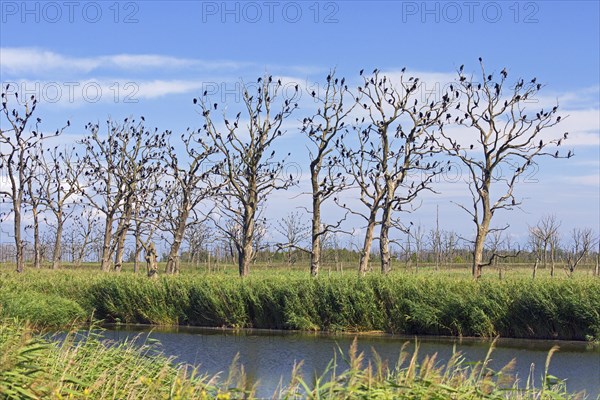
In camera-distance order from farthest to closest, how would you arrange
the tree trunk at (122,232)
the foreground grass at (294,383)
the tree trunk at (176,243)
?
the tree trunk at (122,232) < the tree trunk at (176,243) < the foreground grass at (294,383)

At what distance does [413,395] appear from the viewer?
6422mm

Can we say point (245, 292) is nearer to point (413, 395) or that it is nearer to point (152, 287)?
point (152, 287)

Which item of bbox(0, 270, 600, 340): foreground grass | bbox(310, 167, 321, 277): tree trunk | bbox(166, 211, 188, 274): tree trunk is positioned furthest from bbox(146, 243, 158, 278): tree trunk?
bbox(310, 167, 321, 277): tree trunk

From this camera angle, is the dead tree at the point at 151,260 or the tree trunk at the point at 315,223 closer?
A: the dead tree at the point at 151,260

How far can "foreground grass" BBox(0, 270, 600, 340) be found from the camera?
1958 centimetres

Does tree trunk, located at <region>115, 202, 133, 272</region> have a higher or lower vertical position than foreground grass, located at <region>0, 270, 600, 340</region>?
higher

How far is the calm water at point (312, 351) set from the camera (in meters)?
14.6

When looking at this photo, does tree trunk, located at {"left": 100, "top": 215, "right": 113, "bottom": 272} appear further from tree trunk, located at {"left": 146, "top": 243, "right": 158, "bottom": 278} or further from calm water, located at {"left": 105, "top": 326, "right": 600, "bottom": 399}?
calm water, located at {"left": 105, "top": 326, "right": 600, "bottom": 399}

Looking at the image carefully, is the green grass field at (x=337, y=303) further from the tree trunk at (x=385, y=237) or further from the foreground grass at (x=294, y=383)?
the tree trunk at (x=385, y=237)

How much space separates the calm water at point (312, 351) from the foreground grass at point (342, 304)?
0.68 m

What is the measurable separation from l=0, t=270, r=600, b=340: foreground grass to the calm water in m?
0.68

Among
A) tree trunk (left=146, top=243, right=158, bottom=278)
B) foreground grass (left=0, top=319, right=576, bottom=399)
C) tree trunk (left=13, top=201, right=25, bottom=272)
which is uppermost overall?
tree trunk (left=13, top=201, right=25, bottom=272)

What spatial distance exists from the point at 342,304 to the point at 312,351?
3907mm

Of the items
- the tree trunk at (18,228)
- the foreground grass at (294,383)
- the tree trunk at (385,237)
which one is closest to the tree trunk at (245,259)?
the tree trunk at (385,237)
